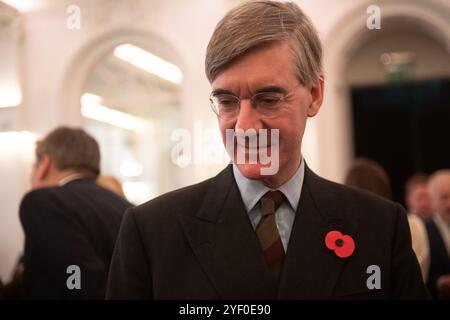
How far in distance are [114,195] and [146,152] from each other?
189 mm

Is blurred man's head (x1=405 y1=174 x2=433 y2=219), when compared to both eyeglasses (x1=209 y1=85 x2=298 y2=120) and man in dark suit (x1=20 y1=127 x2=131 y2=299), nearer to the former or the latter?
eyeglasses (x1=209 y1=85 x2=298 y2=120)

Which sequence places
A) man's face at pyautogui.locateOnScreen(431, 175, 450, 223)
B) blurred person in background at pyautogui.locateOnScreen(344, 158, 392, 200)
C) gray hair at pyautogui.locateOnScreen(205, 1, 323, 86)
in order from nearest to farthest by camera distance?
gray hair at pyautogui.locateOnScreen(205, 1, 323, 86)
blurred person in background at pyautogui.locateOnScreen(344, 158, 392, 200)
man's face at pyautogui.locateOnScreen(431, 175, 450, 223)

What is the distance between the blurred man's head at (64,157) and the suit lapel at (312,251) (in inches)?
21.5

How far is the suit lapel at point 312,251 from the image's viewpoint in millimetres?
998

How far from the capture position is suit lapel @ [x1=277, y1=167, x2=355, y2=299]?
39.3 inches

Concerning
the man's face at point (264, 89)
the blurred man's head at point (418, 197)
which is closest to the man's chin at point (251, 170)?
the man's face at point (264, 89)

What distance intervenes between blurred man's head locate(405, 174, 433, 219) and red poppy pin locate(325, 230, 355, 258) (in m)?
0.45

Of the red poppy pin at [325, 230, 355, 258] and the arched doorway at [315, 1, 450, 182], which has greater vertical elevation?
the arched doorway at [315, 1, 450, 182]

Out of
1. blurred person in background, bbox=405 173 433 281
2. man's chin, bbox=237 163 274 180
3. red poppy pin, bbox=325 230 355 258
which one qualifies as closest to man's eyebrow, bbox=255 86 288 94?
man's chin, bbox=237 163 274 180

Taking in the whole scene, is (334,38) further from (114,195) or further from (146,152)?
(114,195)

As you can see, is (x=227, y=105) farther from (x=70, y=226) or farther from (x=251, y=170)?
(x=70, y=226)

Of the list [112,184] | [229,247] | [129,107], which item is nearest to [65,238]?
[112,184]

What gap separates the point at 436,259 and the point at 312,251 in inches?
18.9
